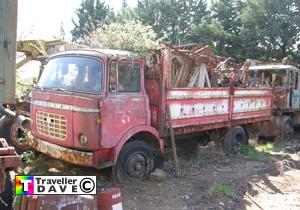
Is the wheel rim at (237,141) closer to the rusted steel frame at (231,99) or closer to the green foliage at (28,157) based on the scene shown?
the rusted steel frame at (231,99)

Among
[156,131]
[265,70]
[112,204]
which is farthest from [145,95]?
[265,70]

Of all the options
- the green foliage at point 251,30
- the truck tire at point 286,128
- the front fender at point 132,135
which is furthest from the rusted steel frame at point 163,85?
the green foliage at point 251,30

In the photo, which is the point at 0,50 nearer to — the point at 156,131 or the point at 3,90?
the point at 3,90

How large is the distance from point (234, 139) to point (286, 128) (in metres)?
4.06

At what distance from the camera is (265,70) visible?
43.2ft

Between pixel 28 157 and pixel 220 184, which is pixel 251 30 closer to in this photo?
pixel 220 184

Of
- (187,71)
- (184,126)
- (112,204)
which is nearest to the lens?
(112,204)

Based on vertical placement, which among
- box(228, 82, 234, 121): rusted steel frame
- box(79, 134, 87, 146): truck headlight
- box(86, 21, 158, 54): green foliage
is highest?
Result: box(86, 21, 158, 54): green foliage

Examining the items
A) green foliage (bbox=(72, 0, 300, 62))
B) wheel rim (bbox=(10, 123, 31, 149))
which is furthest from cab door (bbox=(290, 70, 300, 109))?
green foliage (bbox=(72, 0, 300, 62))

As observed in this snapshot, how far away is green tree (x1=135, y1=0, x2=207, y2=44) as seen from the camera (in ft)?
101

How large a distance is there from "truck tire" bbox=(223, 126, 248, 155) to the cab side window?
11.8 feet

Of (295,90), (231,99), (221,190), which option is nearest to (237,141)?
(231,99)

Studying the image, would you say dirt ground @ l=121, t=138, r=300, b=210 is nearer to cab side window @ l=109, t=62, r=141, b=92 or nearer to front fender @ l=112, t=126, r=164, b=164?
front fender @ l=112, t=126, r=164, b=164

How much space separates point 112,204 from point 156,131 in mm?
2815
